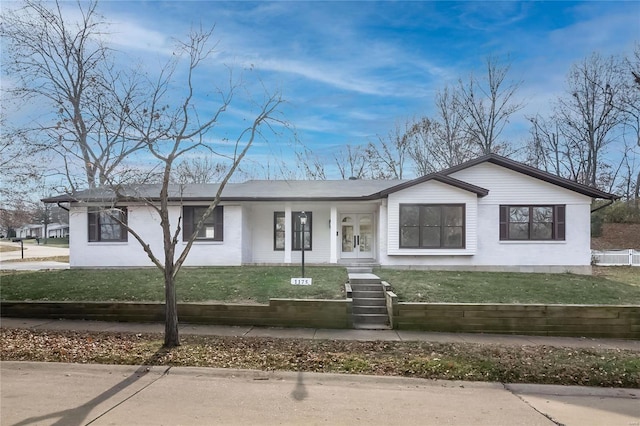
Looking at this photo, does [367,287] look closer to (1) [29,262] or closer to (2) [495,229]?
(2) [495,229]

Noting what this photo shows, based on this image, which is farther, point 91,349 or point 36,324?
point 36,324

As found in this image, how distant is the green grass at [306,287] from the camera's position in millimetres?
10766

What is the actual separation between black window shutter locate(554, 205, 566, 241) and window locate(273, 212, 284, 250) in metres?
11.4

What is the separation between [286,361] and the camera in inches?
250

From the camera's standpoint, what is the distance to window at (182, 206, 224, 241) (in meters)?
17.5

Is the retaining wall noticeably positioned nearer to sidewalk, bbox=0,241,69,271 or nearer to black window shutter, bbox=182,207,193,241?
black window shutter, bbox=182,207,193,241

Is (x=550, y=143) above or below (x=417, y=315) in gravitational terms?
above

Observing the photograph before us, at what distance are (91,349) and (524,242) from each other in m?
15.5

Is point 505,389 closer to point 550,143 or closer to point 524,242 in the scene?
point 524,242

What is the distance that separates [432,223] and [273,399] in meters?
12.8

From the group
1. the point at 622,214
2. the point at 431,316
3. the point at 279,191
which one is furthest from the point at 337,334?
the point at 622,214

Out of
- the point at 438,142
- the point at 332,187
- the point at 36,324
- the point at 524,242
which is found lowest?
the point at 36,324

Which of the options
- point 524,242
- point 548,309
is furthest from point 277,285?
point 524,242

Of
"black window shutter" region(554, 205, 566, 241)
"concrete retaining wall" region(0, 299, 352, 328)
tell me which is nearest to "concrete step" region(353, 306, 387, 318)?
"concrete retaining wall" region(0, 299, 352, 328)
